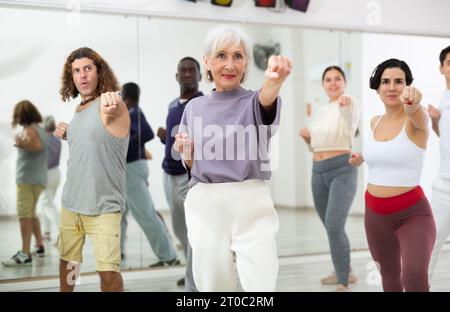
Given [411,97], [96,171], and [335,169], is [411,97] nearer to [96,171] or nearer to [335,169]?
[96,171]

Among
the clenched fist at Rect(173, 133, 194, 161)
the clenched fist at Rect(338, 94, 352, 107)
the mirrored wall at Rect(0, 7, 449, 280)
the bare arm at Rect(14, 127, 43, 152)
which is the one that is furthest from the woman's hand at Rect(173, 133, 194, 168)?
the bare arm at Rect(14, 127, 43, 152)

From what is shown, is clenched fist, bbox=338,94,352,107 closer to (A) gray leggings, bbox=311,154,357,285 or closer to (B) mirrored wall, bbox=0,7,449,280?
(B) mirrored wall, bbox=0,7,449,280

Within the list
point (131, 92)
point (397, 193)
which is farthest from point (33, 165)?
point (397, 193)

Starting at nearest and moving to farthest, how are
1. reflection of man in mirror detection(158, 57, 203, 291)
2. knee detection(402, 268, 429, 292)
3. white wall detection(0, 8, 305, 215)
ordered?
knee detection(402, 268, 429, 292) → reflection of man in mirror detection(158, 57, 203, 291) → white wall detection(0, 8, 305, 215)

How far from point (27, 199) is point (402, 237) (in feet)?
8.80

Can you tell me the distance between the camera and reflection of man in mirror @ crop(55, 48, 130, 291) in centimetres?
272

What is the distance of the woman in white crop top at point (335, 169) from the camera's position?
3.92 metres

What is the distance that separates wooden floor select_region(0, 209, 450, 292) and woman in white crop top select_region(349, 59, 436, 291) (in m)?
0.70

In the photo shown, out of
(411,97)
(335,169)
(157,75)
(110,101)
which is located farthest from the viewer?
(157,75)

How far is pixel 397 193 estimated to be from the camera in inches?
106

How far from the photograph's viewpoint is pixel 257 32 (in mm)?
4863

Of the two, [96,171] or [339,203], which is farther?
[339,203]

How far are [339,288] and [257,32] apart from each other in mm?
2063
